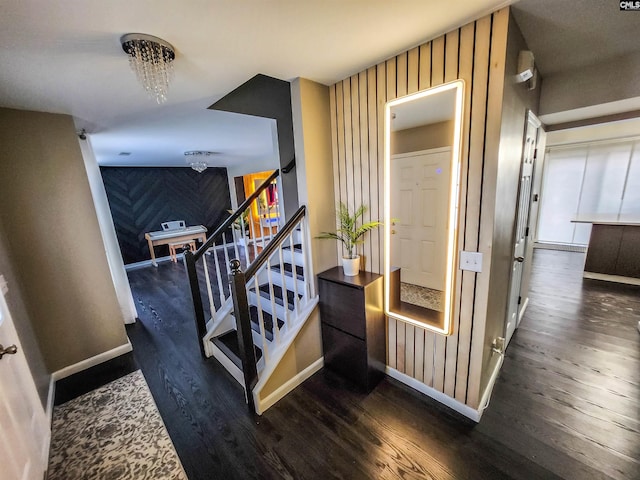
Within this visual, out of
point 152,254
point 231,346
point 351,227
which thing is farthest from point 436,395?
point 152,254

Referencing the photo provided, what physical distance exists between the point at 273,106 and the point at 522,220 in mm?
2665

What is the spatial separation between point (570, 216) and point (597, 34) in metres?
5.59

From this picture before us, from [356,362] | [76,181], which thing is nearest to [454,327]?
[356,362]

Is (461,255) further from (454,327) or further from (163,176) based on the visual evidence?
(163,176)

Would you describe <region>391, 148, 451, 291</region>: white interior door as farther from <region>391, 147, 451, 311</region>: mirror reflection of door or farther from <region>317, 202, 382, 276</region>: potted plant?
<region>317, 202, 382, 276</region>: potted plant

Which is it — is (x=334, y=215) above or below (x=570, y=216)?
above

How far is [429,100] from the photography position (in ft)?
5.27

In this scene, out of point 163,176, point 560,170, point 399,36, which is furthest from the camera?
point 163,176

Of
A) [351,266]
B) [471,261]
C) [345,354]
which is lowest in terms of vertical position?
[345,354]

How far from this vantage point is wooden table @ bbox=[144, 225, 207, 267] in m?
5.84

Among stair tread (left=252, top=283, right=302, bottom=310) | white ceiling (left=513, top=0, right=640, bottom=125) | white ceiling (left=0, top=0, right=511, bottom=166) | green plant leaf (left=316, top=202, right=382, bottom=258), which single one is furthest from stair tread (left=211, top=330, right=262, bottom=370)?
white ceiling (left=513, top=0, right=640, bottom=125)

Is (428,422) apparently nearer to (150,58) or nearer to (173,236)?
(150,58)

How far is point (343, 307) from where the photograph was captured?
1.96 m

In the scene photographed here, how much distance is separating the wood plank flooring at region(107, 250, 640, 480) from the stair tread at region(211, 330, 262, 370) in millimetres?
175
